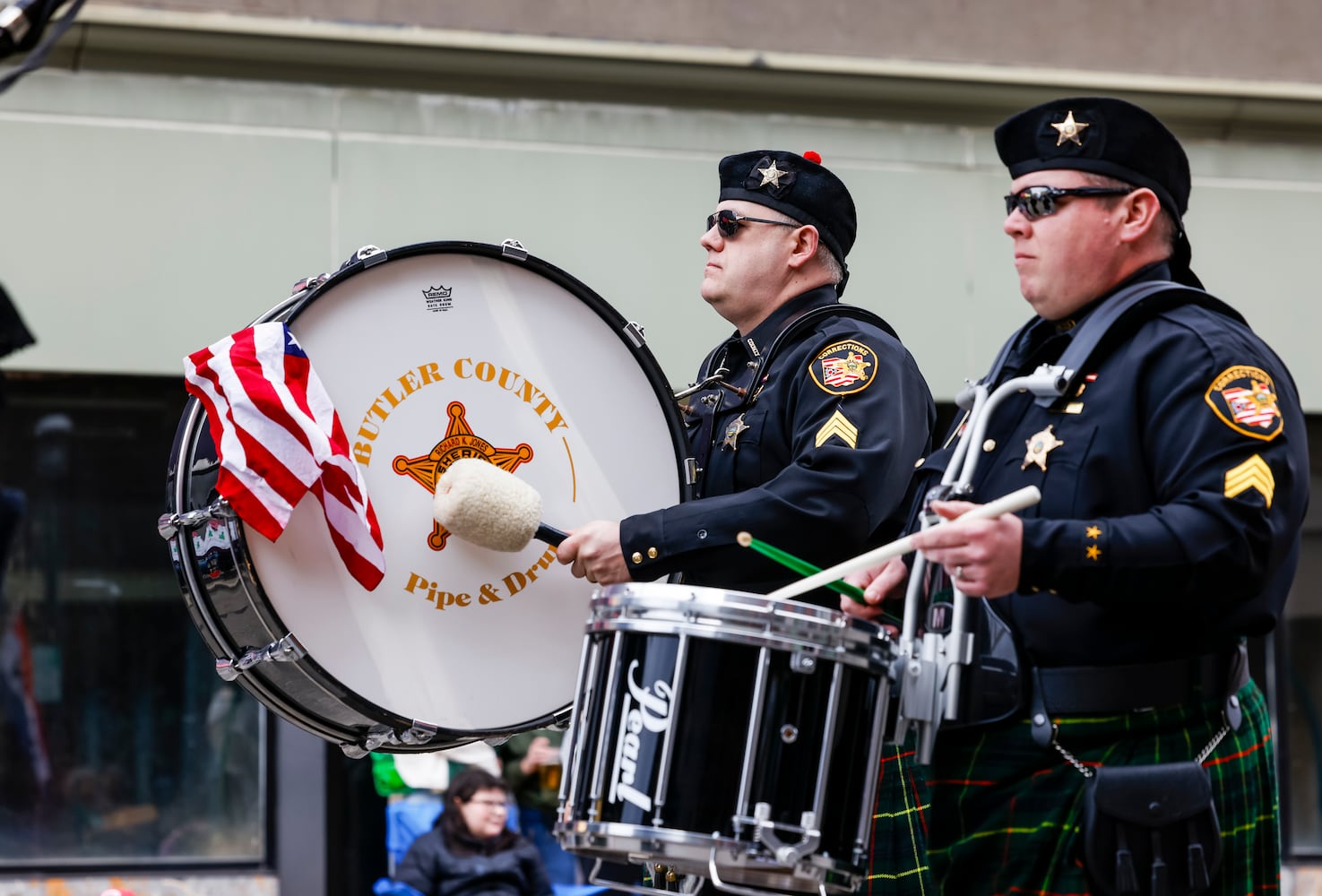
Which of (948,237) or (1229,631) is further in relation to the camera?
(948,237)

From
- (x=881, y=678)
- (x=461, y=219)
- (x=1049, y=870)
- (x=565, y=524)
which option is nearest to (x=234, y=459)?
(x=565, y=524)

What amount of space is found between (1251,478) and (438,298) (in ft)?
4.70

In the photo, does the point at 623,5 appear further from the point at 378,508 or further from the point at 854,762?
the point at 854,762

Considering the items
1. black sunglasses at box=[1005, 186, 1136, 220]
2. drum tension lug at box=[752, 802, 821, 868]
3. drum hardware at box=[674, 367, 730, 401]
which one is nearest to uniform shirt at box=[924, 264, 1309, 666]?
black sunglasses at box=[1005, 186, 1136, 220]

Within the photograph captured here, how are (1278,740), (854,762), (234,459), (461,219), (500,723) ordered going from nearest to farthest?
(854,762)
(234,459)
(500,723)
(461,219)
(1278,740)

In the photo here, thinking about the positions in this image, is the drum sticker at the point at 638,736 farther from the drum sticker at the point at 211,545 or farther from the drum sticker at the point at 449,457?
the drum sticker at the point at 211,545

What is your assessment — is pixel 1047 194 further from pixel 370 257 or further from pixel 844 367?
pixel 370 257

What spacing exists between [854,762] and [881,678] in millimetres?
127

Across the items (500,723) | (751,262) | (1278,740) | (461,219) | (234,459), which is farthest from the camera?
(1278,740)

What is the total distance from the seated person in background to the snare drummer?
3.32 meters

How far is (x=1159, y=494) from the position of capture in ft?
8.20

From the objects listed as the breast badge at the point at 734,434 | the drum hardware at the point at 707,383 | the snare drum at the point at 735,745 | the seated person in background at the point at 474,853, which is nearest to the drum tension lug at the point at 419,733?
the snare drum at the point at 735,745

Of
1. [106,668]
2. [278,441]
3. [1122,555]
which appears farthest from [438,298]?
[106,668]

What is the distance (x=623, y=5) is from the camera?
287 inches
